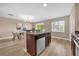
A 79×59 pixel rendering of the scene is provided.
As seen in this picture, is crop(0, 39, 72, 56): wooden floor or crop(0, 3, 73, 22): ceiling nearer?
crop(0, 3, 73, 22): ceiling

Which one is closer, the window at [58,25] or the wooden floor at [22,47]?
the window at [58,25]

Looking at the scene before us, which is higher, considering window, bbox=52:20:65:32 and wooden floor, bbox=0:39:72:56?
window, bbox=52:20:65:32

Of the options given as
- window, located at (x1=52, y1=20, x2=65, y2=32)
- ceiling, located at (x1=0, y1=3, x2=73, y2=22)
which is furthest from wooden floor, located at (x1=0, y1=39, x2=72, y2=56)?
ceiling, located at (x1=0, y1=3, x2=73, y2=22)

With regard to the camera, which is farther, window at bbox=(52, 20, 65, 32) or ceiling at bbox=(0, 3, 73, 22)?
window at bbox=(52, 20, 65, 32)

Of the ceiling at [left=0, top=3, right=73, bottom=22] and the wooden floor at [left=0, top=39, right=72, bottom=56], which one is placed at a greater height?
the ceiling at [left=0, top=3, right=73, bottom=22]

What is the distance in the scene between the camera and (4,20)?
8.10ft

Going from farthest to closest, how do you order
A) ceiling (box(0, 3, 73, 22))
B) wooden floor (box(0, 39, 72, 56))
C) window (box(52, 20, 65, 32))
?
wooden floor (box(0, 39, 72, 56)) → window (box(52, 20, 65, 32)) → ceiling (box(0, 3, 73, 22))

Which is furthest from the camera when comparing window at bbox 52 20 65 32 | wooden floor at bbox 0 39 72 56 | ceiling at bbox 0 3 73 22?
wooden floor at bbox 0 39 72 56

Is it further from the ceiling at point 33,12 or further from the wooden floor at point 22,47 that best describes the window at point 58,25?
the wooden floor at point 22,47

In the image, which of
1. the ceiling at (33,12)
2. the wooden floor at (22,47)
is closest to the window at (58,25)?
the ceiling at (33,12)

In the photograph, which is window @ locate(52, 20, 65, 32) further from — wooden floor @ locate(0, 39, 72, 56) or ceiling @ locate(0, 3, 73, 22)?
wooden floor @ locate(0, 39, 72, 56)

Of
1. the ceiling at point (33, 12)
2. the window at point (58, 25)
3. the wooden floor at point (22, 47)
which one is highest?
the ceiling at point (33, 12)

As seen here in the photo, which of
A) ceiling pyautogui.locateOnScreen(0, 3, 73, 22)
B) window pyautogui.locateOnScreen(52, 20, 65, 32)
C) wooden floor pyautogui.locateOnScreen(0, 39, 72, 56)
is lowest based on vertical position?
wooden floor pyautogui.locateOnScreen(0, 39, 72, 56)

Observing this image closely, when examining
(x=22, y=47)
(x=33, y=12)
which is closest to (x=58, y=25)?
(x=33, y=12)
